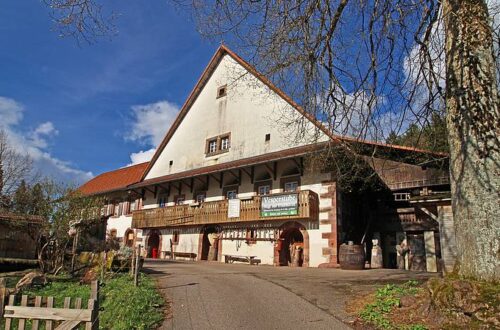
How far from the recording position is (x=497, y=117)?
17.9ft

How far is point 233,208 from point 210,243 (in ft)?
12.0

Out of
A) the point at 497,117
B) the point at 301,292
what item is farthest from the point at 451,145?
the point at 301,292

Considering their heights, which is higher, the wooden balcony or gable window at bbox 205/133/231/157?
gable window at bbox 205/133/231/157

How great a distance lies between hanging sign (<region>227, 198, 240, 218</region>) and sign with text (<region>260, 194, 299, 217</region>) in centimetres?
163

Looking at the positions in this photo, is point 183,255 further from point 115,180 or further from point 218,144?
point 115,180

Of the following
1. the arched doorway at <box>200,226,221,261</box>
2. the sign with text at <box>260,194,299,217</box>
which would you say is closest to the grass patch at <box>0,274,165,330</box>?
the sign with text at <box>260,194,299,217</box>

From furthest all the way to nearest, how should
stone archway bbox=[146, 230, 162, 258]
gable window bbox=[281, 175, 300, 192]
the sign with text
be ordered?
1. stone archway bbox=[146, 230, 162, 258]
2. gable window bbox=[281, 175, 300, 192]
3. the sign with text

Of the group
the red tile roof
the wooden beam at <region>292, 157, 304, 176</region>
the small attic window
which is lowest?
the wooden beam at <region>292, 157, 304, 176</region>

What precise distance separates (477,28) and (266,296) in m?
6.32

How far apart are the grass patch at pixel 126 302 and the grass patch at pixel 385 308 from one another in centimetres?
338

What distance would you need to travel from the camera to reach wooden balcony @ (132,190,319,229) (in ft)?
58.6

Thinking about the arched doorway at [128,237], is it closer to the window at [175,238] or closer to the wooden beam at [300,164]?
the window at [175,238]

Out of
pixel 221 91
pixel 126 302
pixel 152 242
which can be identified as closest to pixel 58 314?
pixel 126 302

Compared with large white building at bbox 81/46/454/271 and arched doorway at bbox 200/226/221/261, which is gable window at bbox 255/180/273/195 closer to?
large white building at bbox 81/46/454/271
